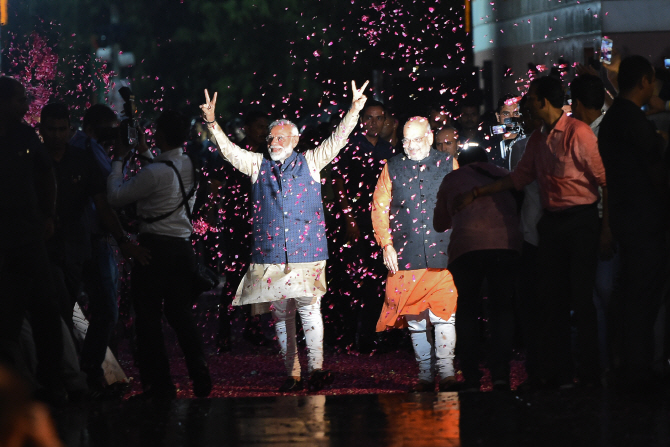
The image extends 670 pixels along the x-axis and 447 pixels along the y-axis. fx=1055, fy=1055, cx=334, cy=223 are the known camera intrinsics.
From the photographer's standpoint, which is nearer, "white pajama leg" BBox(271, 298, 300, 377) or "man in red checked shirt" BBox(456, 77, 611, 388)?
"man in red checked shirt" BBox(456, 77, 611, 388)

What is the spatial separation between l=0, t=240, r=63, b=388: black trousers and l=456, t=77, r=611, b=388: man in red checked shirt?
317 cm

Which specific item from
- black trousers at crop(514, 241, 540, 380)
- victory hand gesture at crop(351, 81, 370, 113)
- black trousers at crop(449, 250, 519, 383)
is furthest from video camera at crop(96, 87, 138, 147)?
black trousers at crop(514, 241, 540, 380)

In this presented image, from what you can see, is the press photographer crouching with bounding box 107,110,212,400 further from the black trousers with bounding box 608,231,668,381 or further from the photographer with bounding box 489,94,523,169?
the photographer with bounding box 489,94,523,169

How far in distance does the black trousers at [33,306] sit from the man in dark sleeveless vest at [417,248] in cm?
269

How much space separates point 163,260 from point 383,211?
2.03 metres

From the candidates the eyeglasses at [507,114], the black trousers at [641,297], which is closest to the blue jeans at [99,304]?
the black trousers at [641,297]

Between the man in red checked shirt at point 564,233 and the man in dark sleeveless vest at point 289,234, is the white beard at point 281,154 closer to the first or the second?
the man in dark sleeveless vest at point 289,234

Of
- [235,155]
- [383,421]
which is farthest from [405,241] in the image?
[383,421]

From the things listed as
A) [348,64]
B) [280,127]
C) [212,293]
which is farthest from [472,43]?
[280,127]

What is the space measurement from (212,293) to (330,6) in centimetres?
1109

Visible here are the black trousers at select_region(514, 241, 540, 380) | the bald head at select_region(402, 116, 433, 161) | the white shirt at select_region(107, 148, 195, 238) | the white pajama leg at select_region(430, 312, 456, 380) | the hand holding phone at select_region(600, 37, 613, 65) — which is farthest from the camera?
the hand holding phone at select_region(600, 37, 613, 65)

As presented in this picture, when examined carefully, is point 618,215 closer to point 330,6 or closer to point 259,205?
→ point 259,205

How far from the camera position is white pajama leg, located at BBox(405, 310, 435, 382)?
809 cm

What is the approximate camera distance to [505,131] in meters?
9.65
